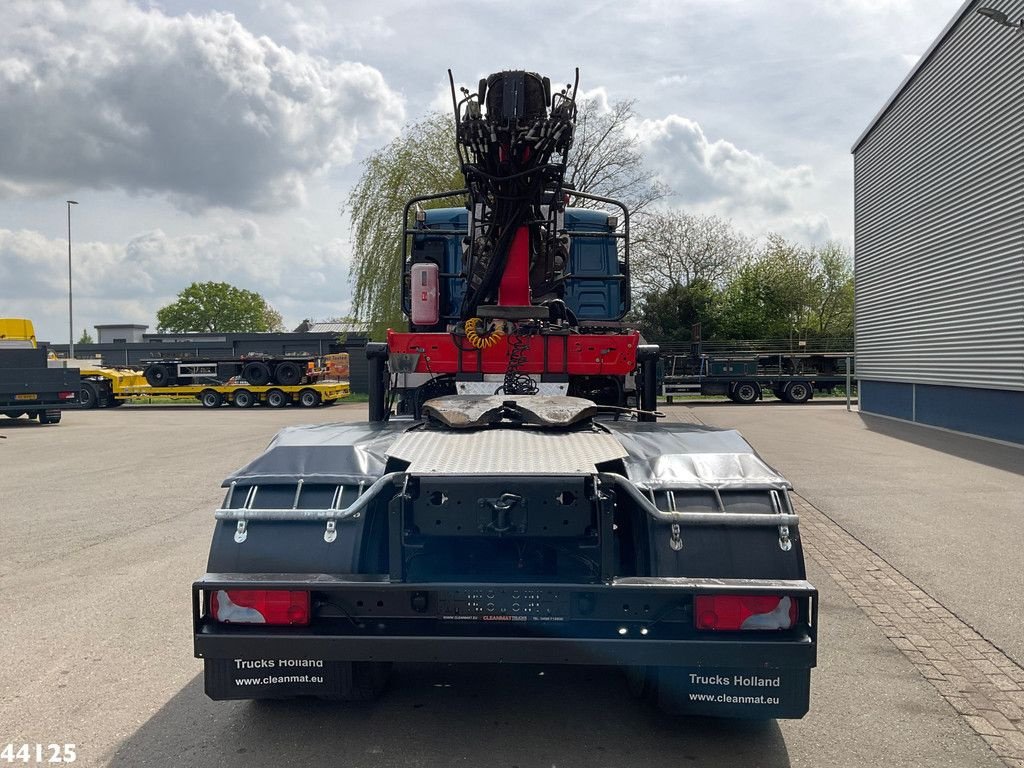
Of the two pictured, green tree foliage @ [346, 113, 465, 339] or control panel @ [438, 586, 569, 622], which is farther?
green tree foliage @ [346, 113, 465, 339]

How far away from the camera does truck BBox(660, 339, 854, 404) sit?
34.2 metres

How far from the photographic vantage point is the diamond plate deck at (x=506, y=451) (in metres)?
3.53

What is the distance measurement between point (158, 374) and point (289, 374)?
547cm

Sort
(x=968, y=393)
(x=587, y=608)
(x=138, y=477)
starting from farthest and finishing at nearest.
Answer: (x=968, y=393) → (x=138, y=477) → (x=587, y=608)

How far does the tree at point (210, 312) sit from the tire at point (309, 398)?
66458mm

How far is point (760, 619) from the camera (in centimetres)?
342

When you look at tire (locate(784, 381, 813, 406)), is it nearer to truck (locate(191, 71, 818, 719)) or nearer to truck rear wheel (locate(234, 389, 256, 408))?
truck rear wheel (locate(234, 389, 256, 408))

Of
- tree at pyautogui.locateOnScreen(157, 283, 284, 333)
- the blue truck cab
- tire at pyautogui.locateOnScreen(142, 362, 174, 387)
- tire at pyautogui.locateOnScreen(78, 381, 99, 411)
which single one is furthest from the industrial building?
tree at pyautogui.locateOnScreen(157, 283, 284, 333)

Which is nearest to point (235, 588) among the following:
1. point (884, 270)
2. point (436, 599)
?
point (436, 599)

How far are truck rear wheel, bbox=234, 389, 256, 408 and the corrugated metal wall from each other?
71.0 ft

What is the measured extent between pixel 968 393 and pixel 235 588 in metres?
17.4

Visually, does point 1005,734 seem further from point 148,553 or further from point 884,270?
point 884,270

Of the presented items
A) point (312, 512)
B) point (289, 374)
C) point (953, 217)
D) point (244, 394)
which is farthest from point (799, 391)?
point (312, 512)

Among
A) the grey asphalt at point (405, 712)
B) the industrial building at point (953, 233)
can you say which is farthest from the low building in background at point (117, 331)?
the grey asphalt at point (405, 712)
